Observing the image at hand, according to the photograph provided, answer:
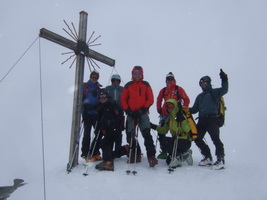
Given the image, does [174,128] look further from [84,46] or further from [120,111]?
[84,46]

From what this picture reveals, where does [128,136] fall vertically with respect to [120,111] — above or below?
below

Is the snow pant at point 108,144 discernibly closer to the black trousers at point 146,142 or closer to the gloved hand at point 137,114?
the black trousers at point 146,142

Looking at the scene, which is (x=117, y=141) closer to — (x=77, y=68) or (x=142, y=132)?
(x=142, y=132)

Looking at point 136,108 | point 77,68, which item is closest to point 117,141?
point 136,108

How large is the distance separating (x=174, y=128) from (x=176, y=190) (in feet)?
8.24

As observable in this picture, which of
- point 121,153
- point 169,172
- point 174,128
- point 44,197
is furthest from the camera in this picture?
point 121,153

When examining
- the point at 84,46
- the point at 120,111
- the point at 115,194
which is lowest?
the point at 115,194

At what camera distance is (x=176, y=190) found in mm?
5980

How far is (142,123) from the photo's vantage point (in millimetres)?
8039

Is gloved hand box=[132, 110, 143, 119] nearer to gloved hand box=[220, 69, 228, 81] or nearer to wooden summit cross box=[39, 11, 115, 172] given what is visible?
wooden summit cross box=[39, 11, 115, 172]

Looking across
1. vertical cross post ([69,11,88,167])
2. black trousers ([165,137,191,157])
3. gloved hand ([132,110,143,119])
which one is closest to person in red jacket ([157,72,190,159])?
black trousers ([165,137,191,157])

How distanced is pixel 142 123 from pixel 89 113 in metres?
1.93

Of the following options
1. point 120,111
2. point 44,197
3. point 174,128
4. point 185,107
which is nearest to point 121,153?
point 120,111

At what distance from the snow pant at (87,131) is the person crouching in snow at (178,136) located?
2570 mm
